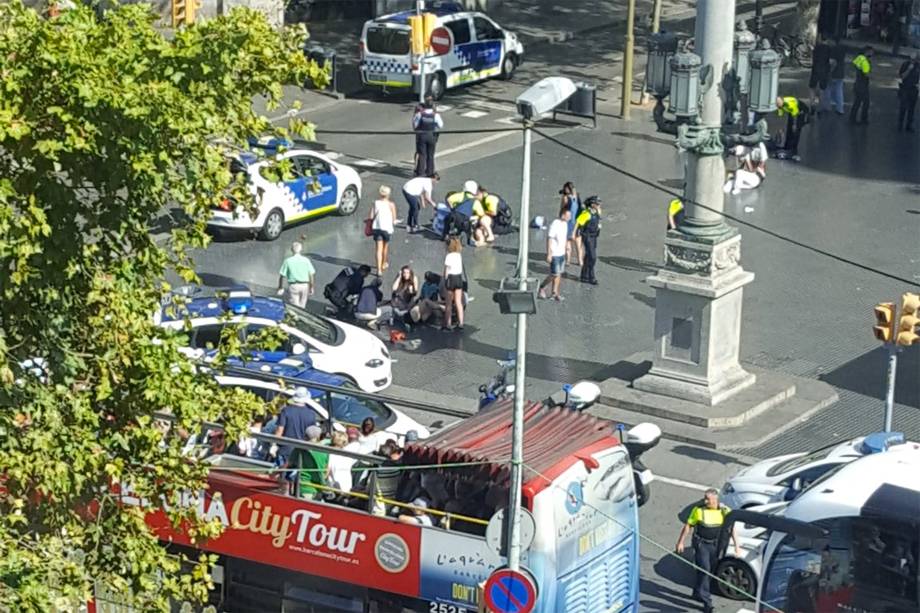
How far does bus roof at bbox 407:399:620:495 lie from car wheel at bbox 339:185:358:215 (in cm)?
1412

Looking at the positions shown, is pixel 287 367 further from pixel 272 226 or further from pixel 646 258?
pixel 646 258

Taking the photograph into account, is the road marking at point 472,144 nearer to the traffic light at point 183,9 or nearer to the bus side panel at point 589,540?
the traffic light at point 183,9

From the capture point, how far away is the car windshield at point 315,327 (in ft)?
75.8

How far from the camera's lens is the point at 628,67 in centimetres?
3744

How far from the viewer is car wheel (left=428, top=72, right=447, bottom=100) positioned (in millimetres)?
39188

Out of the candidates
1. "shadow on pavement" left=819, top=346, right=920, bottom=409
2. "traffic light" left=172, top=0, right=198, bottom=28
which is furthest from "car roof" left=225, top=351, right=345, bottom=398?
"traffic light" left=172, top=0, right=198, bottom=28

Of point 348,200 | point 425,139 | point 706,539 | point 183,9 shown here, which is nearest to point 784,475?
point 706,539

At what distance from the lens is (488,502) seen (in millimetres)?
15805

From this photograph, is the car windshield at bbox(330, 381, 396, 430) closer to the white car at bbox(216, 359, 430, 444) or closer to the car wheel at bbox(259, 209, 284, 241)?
the white car at bbox(216, 359, 430, 444)

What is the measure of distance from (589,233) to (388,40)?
13540 mm

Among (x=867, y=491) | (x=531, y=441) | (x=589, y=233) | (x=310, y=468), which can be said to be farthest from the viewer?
(x=589, y=233)

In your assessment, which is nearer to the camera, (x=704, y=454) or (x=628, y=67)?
(x=704, y=454)

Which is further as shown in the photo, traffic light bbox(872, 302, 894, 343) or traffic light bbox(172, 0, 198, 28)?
traffic light bbox(172, 0, 198, 28)

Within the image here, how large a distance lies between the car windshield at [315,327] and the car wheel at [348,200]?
24.0 ft
